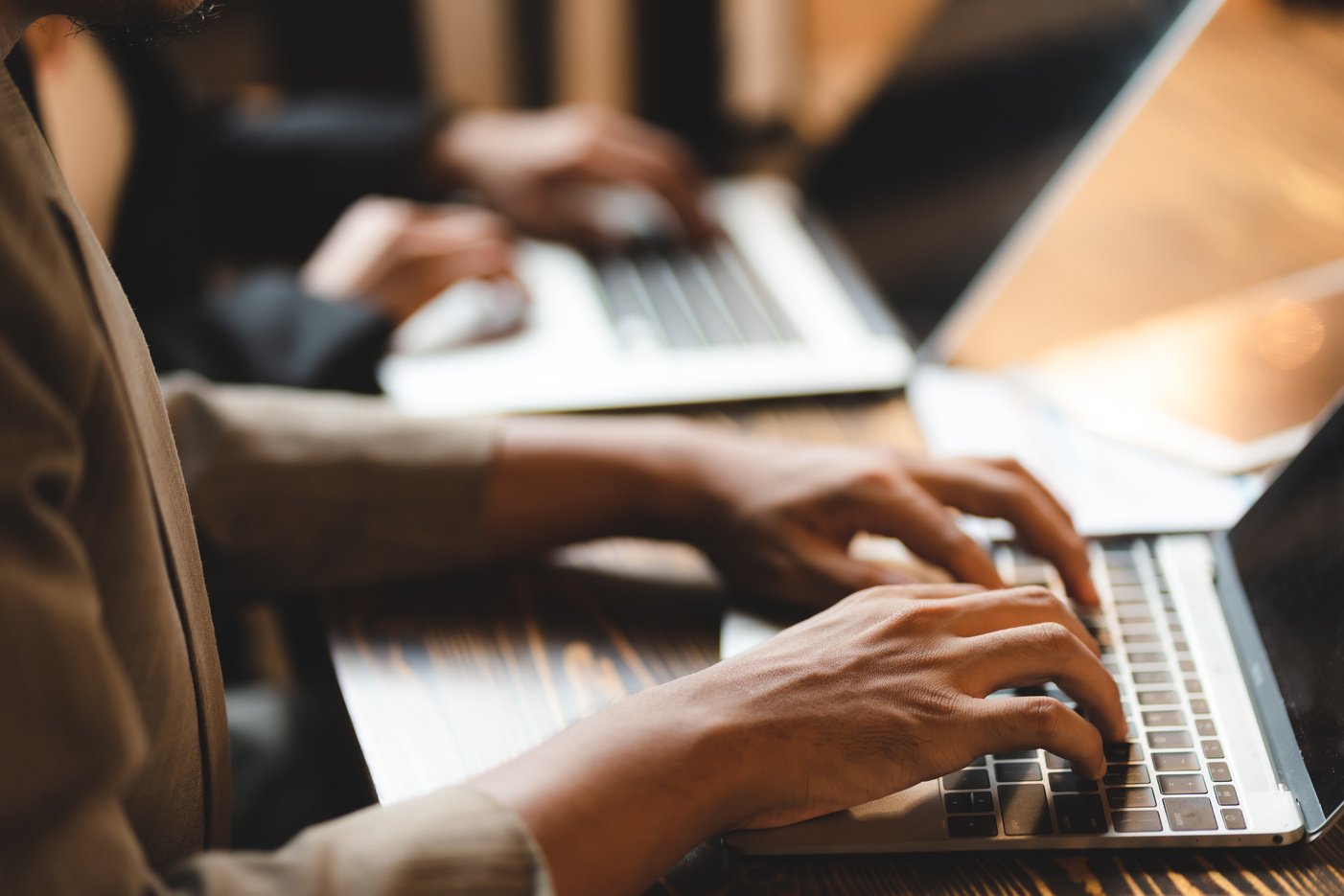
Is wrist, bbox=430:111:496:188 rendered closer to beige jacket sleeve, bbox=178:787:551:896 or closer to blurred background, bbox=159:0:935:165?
blurred background, bbox=159:0:935:165

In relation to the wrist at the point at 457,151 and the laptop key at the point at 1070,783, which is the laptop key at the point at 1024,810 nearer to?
the laptop key at the point at 1070,783

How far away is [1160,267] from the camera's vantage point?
1.00m

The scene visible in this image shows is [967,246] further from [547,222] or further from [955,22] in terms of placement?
[547,222]

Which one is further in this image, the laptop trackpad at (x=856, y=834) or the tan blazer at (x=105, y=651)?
the laptop trackpad at (x=856, y=834)

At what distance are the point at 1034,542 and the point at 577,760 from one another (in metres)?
0.31

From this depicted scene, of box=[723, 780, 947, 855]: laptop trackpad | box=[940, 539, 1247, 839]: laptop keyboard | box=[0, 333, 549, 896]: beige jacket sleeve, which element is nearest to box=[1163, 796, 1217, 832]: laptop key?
box=[940, 539, 1247, 839]: laptop keyboard

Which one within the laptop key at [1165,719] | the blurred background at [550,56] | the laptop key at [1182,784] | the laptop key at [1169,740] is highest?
the blurred background at [550,56]

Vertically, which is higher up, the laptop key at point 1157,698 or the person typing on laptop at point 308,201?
the person typing on laptop at point 308,201

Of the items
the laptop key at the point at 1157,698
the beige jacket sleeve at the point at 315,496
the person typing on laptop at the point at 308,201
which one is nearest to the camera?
the laptop key at the point at 1157,698

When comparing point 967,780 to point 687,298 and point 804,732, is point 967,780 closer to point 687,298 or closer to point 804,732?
point 804,732

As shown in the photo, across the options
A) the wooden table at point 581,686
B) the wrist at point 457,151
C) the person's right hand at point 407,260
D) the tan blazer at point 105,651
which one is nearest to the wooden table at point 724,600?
the wooden table at point 581,686

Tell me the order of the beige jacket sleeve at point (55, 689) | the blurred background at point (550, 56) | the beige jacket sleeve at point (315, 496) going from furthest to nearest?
the blurred background at point (550, 56)
the beige jacket sleeve at point (315, 496)
the beige jacket sleeve at point (55, 689)

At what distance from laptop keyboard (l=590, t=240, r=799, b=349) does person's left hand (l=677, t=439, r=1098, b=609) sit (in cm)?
30

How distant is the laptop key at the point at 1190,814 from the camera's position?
51cm
